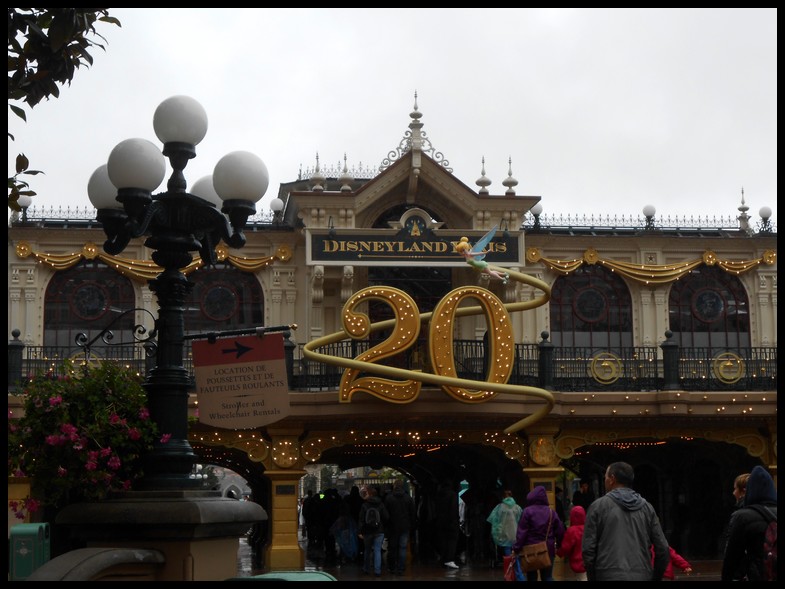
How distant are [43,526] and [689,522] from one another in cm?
1910

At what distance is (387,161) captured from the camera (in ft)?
85.7

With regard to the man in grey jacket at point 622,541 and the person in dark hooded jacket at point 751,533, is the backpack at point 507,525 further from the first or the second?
the person in dark hooded jacket at point 751,533

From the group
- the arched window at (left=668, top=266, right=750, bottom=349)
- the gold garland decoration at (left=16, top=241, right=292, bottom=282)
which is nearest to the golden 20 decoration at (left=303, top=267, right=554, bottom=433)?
the gold garland decoration at (left=16, top=241, right=292, bottom=282)

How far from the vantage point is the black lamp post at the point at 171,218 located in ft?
31.6

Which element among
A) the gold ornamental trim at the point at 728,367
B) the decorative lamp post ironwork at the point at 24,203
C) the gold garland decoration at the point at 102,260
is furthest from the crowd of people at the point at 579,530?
the decorative lamp post ironwork at the point at 24,203

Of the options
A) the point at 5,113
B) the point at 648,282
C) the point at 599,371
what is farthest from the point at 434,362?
the point at 5,113

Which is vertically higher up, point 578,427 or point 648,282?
point 648,282

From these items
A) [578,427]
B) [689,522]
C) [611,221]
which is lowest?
[689,522]

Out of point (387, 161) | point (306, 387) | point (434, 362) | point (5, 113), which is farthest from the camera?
point (387, 161)

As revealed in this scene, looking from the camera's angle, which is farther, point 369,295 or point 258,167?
point 369,295

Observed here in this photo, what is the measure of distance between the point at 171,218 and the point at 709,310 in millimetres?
19197

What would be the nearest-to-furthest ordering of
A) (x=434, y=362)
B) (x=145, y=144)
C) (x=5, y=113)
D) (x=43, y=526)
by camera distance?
(x=5, y=113) < (x=145, y=144) < (x=43, y=526) < (x=434, y=362)

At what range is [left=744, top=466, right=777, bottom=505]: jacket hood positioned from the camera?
8.56 meters

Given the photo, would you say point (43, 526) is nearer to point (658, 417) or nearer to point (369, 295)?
point (369, 295)
